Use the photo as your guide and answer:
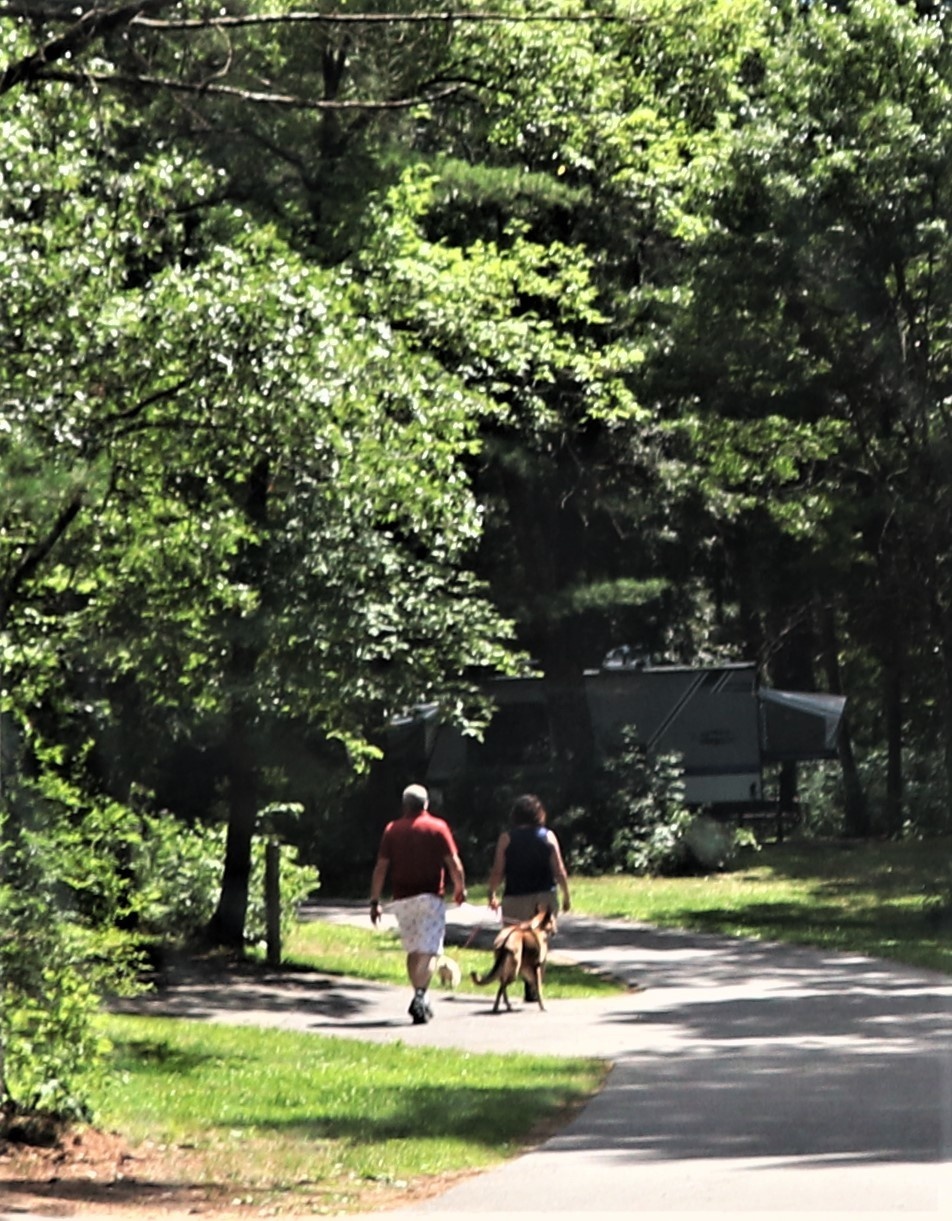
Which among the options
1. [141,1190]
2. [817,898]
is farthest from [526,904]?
[817,898]

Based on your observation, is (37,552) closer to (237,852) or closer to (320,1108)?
(320,1108)

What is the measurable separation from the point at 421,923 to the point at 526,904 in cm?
169

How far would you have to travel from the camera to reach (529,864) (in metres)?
15.7

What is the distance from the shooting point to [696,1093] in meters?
10.3

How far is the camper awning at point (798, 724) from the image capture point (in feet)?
119

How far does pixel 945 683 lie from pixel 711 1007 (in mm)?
11312

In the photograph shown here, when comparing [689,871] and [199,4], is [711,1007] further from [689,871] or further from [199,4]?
[689,871]

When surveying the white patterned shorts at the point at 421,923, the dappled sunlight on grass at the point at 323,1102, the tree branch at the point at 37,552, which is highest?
the tree branch at the point at 37,552

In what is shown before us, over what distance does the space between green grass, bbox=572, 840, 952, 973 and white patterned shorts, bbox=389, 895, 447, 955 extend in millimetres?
4401

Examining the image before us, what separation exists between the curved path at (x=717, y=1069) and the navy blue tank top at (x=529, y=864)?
86cm

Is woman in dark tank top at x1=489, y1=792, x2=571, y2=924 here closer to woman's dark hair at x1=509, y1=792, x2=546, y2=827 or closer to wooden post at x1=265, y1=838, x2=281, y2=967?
woman's dark hair at x1=509, y1=792, x2=546, y2=827

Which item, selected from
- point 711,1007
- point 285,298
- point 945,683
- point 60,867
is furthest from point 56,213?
point 945,683

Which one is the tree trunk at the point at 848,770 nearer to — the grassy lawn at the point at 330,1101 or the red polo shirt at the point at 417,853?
the grassy lawn at the point at 330,1101

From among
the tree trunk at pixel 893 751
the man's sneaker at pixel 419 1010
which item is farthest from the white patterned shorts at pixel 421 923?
the tree trunk at pixel 893 751
